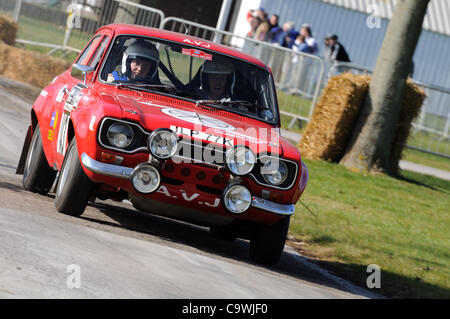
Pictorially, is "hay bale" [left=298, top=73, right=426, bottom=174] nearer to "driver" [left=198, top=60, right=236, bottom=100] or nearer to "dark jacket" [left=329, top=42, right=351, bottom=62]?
"dark jacket" [left=329, top=42, right=351, bottom=62]

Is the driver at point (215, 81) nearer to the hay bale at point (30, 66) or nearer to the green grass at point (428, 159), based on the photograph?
the hay bale at point (30, 66)

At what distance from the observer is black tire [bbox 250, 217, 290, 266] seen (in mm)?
7152

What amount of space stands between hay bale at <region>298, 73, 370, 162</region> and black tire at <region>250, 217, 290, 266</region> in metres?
8.21

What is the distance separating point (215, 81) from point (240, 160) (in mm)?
1497

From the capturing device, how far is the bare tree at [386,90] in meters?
15.0

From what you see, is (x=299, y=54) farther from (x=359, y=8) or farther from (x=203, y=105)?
(x=359, y=8)

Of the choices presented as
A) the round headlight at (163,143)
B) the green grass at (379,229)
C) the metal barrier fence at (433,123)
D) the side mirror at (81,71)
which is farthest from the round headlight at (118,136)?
the metal barrier fence at (433,123)

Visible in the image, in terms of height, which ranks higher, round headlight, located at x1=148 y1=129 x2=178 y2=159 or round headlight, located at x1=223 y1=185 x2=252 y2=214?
round headlight, located at x1=148 y1=129 x2=178 y2=159

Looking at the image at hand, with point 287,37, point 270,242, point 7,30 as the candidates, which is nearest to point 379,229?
point 270,242

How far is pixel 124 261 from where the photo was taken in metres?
5.68

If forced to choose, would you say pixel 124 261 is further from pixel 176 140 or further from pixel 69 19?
pixel 69 19

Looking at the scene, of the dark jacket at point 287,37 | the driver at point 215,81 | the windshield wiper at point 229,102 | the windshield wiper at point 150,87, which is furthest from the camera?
the dark jacket at point 287,37

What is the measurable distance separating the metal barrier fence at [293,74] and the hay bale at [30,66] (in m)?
2.50

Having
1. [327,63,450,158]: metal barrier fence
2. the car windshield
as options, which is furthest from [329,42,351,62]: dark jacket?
the car windshield
